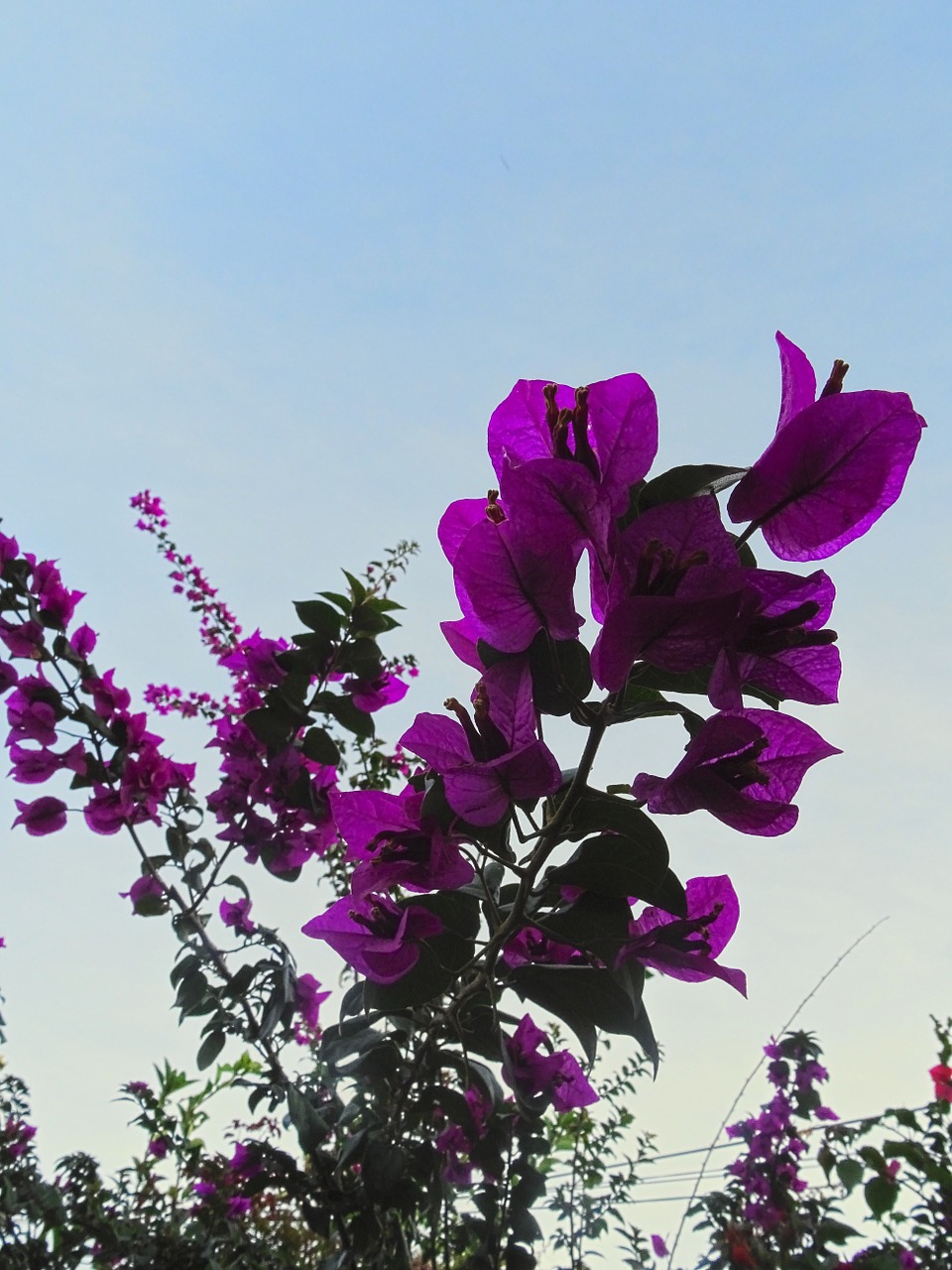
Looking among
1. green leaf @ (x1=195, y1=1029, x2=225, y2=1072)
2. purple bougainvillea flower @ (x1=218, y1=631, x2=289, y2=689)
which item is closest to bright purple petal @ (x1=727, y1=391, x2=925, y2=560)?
purple bougainvillea flower @ (x1=218, y1=631, x2=289, y2=689)

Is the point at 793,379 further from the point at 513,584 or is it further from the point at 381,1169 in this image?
the point at 381,1169

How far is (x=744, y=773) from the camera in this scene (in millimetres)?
622

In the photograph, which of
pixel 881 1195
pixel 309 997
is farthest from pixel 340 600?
pixel 881 1195

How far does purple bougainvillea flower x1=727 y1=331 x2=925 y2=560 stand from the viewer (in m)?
0.59

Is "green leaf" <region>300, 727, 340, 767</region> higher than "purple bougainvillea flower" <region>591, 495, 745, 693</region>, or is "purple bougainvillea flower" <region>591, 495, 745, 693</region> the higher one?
"green leaf" <region>300, 727, 340, 767</region>

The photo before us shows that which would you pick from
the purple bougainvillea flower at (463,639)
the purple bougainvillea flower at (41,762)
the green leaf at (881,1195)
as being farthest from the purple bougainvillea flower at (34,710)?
the green leaf at (881,1195)

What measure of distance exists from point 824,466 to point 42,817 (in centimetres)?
167

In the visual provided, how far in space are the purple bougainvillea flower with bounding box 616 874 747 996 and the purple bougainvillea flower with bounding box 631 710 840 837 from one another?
139 mm

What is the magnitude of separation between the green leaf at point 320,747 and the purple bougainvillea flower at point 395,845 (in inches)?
37.7

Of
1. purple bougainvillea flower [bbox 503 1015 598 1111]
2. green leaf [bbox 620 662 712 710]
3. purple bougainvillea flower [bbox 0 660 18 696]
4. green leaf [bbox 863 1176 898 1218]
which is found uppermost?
purple bougainvillea flower [bbox 0 660 18 696]

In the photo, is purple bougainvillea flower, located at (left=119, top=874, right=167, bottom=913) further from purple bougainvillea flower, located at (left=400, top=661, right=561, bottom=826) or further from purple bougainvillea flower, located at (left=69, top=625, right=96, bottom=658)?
purple bougainvillea flower, located at (left=400, top=661, right=561, bottom=826)

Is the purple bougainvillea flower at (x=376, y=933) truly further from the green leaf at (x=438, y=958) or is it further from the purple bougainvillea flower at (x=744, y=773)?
the purple bougainvillea flower at (x=744, y=773)

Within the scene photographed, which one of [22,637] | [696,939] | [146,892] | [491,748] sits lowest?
[696,939]

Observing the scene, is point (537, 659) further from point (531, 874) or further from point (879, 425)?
point (879, 425)
